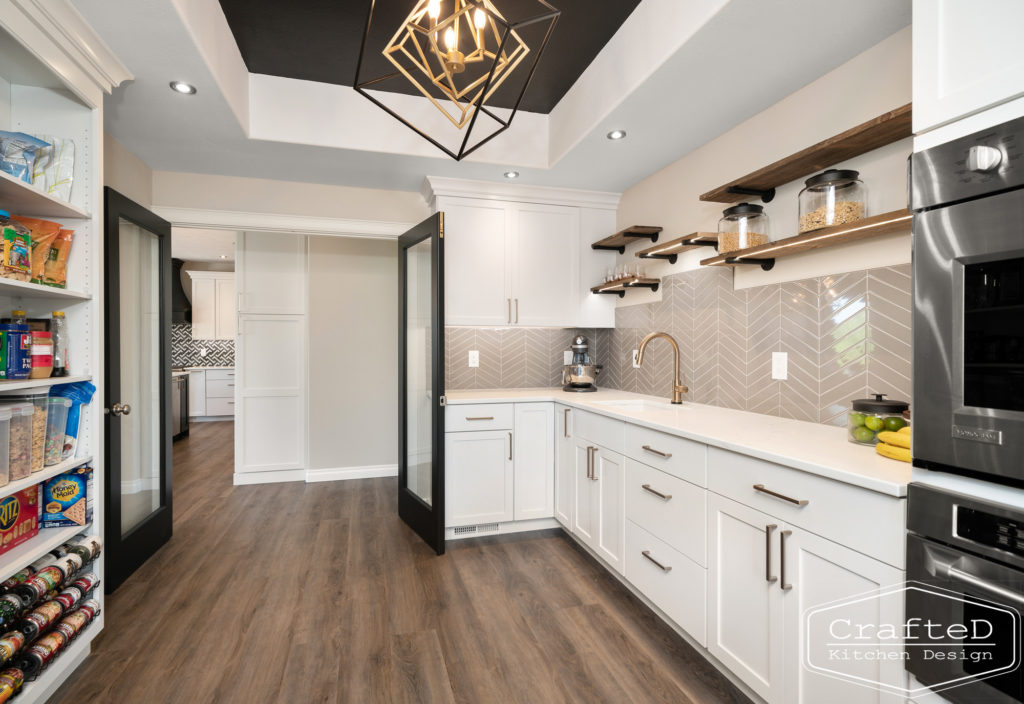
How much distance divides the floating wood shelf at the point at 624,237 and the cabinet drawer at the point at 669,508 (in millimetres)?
1559

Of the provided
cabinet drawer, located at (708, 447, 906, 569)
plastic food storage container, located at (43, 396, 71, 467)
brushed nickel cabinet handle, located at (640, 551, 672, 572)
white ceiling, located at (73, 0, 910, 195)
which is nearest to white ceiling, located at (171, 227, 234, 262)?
white ceiling, located at (73, 0, 910, 195)

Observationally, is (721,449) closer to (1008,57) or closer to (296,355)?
(1008,57)

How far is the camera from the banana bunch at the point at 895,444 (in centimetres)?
130

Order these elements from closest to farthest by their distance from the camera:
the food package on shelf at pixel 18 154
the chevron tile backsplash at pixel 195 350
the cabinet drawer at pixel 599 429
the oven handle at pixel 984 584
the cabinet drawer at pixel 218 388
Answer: the oven handle at pixel 984 584 → the food package on shelf at pixel 18 154 → the cabinet drawer at pixel 599 429 → the cabinet drawer at pixel 218 388 → the chevron tile backsplash at pixel 195 350

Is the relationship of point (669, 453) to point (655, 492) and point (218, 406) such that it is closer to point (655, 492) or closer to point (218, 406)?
point (655, 492)

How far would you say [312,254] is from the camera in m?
4.40

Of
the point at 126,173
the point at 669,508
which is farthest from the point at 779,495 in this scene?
the point at 126,173

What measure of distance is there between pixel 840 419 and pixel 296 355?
418 centimetres

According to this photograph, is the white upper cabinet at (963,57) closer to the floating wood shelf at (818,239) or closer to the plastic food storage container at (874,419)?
the floating wood shelf at (818,239)

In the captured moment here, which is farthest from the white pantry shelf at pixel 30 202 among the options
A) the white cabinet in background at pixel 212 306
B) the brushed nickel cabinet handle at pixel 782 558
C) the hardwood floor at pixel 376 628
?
the white cabinet in background at pixel 212 306

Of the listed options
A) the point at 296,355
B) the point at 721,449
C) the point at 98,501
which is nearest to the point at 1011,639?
the point at 721,449

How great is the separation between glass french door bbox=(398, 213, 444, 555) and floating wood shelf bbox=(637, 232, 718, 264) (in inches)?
50.1

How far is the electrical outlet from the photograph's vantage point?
2182mm

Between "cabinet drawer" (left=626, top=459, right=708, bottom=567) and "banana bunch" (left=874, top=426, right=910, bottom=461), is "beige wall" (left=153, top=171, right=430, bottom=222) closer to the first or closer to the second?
"cabinet drawer" (left=626, top=459, right=708, bottom=567)
